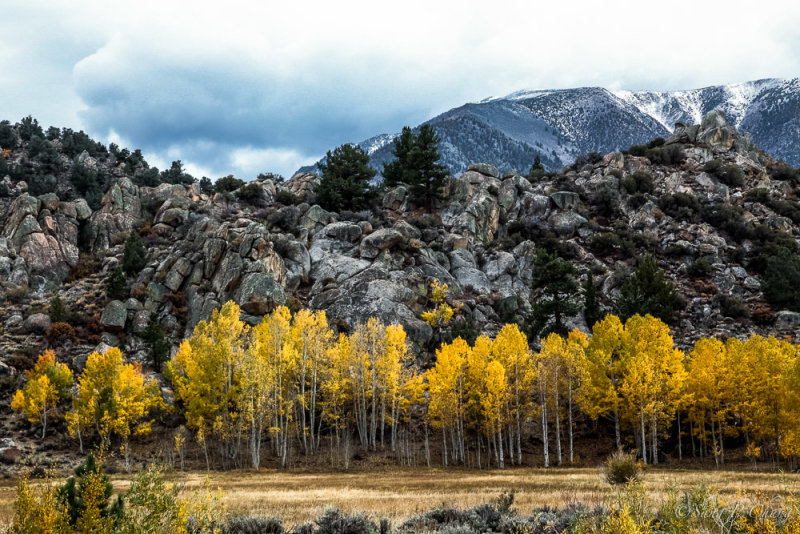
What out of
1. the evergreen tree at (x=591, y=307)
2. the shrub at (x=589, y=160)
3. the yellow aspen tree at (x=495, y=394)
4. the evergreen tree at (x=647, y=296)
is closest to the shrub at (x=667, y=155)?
the shrub at (x=589, y=160)

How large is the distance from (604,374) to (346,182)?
56.6m

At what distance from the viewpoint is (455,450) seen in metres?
42.1

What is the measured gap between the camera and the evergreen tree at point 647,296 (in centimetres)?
5172

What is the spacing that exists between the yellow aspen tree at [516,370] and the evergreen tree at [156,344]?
116 ft

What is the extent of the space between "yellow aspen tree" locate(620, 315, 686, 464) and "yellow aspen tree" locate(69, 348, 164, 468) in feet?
134

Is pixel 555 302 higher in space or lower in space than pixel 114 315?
lower

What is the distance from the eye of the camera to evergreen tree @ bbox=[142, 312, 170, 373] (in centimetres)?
5150

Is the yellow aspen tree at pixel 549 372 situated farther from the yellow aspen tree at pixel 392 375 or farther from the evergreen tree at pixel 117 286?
the evergreen tree at pixel 117 286

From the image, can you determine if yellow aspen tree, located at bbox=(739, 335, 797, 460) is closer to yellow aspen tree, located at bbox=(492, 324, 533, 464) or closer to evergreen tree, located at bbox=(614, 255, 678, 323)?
evergreen tree, located at bbox=(614, 255, 678, 323)

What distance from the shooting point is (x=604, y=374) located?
40375mm

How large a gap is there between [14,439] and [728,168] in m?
110

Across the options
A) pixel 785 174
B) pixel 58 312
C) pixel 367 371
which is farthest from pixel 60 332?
pixel 785 174

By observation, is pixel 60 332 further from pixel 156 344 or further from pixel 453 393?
pixel 453 393

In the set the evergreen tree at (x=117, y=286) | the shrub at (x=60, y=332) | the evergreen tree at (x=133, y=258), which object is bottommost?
the shrub at (x=60, y=332)
